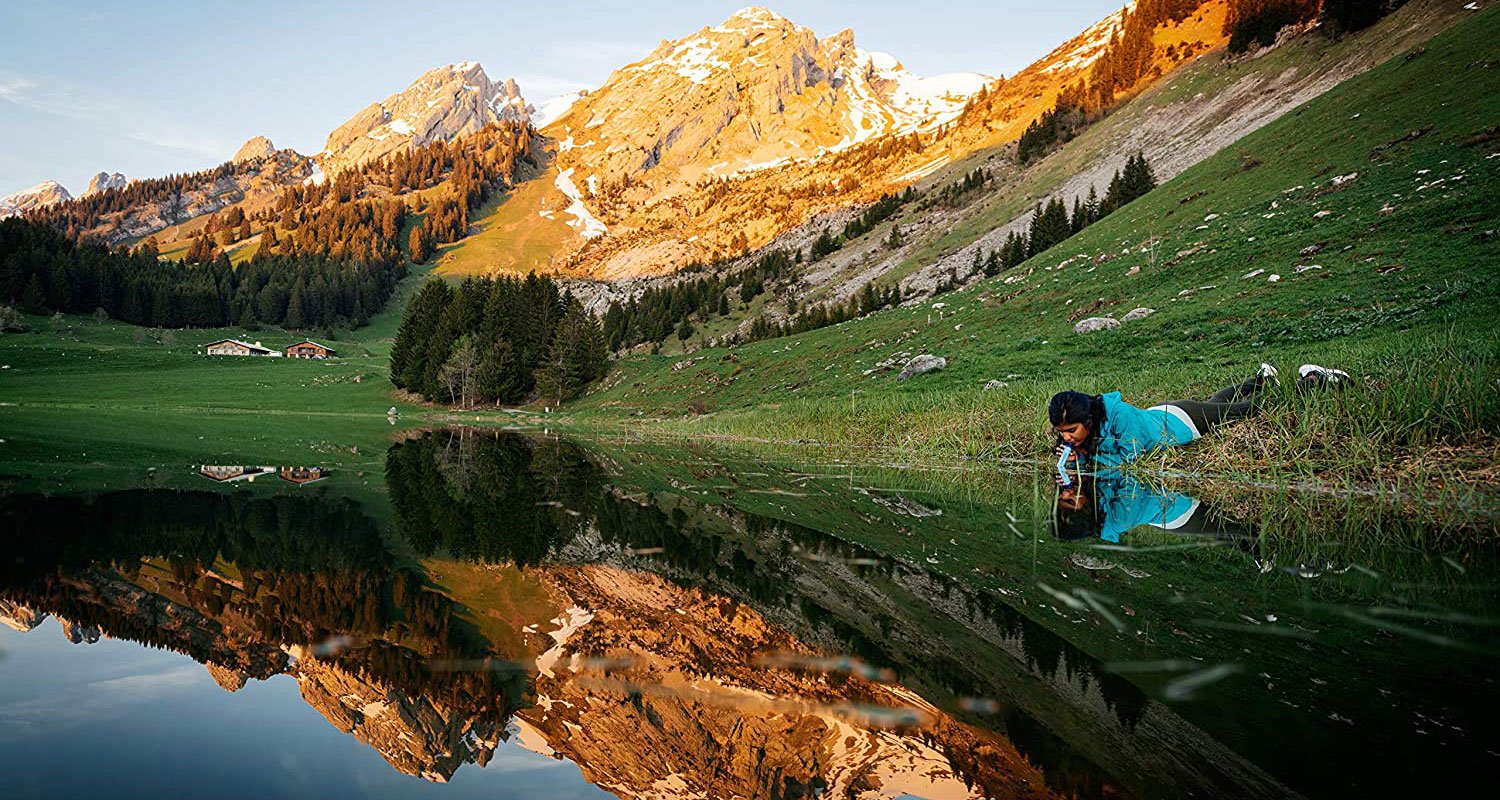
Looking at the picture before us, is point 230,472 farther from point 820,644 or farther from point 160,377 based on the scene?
point 160,377

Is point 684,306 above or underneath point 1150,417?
above

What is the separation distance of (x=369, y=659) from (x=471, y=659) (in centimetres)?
46

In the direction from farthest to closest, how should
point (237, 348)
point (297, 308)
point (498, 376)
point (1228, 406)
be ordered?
point (297, 308)
point (237, 348)
point (498, 376)
point (1228, 406)

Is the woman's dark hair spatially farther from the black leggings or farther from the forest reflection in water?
the forest reflection in water

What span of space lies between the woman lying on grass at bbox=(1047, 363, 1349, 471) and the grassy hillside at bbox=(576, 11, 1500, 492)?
0.60 meters

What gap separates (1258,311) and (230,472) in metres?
25.7

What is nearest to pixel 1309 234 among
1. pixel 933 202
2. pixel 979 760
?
pixel 979 760

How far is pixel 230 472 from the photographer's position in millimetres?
12344

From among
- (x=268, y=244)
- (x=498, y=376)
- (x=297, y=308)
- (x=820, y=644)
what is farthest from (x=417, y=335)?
(x=268, y=244)

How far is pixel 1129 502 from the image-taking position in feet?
30.1

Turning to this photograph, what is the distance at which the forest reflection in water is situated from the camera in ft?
8.79

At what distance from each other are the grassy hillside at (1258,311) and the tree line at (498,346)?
1272 centimetres

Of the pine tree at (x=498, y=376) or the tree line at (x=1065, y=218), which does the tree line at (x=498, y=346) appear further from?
the tree line at (x=1065, y=218)

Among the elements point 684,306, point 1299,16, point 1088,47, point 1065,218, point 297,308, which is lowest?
point 684,306
